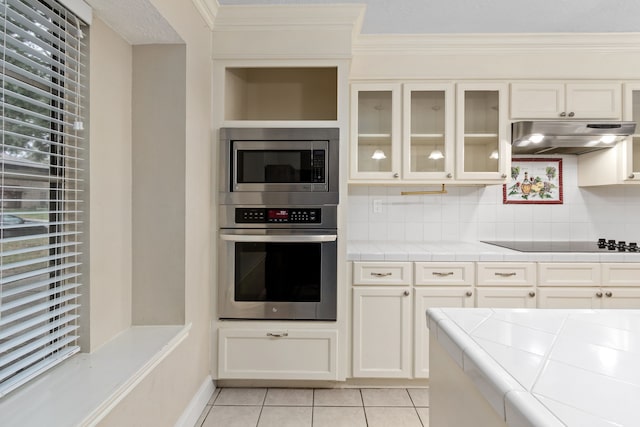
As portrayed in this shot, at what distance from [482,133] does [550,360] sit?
6.80 feet

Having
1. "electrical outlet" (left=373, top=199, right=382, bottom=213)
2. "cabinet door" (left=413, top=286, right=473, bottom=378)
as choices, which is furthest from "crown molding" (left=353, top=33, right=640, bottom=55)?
"cabinet door" (left=413, top=286, right=473, bottom=378)

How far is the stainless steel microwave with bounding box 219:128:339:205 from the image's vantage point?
2.16 m

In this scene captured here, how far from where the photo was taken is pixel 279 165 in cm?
218

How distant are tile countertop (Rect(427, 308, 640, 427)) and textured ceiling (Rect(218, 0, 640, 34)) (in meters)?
1.78

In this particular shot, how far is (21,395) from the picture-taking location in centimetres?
108

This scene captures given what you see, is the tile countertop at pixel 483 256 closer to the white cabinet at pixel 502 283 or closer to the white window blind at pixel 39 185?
the white cabinet at pixel 502 283

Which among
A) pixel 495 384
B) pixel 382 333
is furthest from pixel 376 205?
pixel 495 384

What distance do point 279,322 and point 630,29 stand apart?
289 centimetres

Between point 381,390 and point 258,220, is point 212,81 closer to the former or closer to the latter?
point 258,220

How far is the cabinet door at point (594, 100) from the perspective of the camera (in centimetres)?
243

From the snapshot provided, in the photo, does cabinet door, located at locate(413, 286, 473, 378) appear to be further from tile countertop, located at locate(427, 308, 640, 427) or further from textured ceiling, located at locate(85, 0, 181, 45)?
textured ceiling, located at locate(85, 0, 181, 45)

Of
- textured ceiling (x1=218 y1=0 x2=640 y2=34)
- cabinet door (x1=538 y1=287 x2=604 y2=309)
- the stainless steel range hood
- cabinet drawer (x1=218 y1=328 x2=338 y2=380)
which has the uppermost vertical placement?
textured ceiling (x1=218 y1=0 x2=640 y2=34)

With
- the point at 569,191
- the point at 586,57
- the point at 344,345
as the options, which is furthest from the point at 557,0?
the point at 344,345

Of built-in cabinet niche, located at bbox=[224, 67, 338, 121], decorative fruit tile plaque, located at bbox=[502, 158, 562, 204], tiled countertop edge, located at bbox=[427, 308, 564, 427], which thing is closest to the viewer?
tiled countertop edge, located at bbox=[427, 308, 564, 427]
